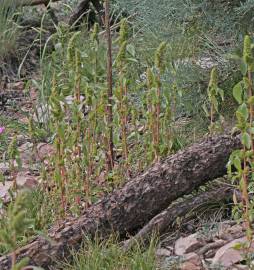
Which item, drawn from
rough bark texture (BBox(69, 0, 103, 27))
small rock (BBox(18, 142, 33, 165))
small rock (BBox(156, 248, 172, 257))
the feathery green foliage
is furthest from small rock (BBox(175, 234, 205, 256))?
rough bark texture (BBox(69, 0, 103, 27))

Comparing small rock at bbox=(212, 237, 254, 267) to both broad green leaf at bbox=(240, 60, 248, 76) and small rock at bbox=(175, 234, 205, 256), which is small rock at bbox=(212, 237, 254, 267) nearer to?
small rock at bbox=(175, 234, 205, 256)

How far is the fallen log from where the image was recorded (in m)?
2.84

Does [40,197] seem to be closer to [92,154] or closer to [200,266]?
[92,154]

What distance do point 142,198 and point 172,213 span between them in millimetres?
167

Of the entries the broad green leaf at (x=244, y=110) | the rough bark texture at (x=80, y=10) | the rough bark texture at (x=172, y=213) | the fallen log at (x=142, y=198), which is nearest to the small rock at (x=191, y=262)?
the rough bark texture at (x=172, y=213)

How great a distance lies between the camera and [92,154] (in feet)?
11.0

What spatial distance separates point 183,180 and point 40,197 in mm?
751

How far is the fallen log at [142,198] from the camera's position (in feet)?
9.33

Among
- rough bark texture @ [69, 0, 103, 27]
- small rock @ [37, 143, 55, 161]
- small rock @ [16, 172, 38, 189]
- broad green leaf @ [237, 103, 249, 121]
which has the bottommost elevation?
small rock @ [37, 143, 55, 161]

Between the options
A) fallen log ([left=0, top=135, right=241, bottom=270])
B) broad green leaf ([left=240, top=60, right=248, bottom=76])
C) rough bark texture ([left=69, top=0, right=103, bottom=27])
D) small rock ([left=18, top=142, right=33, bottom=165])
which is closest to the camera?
broad green leaf ([left=240, top=60, right=248, bottom=76])

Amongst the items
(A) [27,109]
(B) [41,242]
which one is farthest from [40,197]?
(A) [27,109]

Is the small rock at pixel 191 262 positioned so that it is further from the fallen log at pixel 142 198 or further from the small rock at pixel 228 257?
the fallen log at pixel 142 198

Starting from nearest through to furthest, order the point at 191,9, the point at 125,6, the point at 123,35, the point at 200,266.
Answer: the point at 200,266, the point at 123,35, the point at 191,9, the point at 125,6

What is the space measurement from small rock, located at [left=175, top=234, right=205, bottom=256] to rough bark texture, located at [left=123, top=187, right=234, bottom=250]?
4.0 inches
